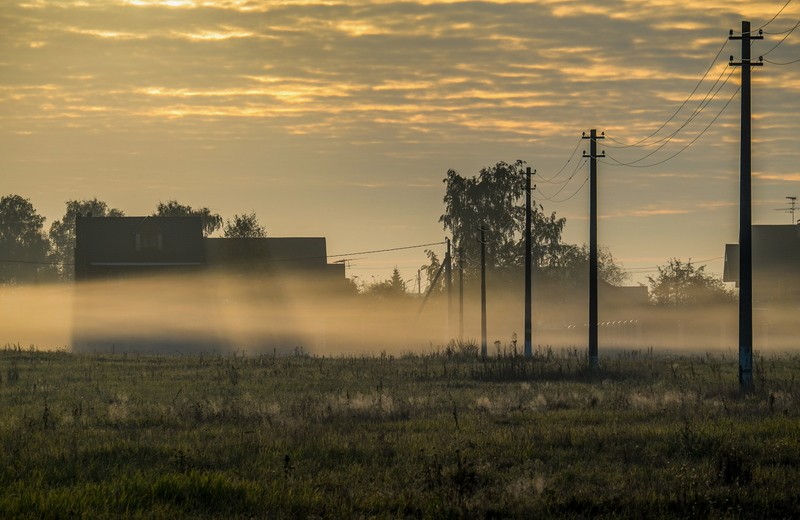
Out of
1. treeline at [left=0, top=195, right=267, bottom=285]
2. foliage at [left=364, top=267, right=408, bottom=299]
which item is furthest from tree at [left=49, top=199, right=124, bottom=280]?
foliage at [left=364, top=267, right=408, bottom=299]

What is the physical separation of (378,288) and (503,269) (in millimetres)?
12013

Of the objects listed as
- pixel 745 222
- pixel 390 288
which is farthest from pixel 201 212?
pixel 745 222

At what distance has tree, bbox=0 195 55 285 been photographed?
145m

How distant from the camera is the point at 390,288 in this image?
107625mm

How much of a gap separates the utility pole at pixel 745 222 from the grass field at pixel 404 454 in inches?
42.0

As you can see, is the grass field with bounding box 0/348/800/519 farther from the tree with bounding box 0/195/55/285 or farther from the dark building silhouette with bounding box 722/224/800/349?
the tree with bounding box 0/195/55/285

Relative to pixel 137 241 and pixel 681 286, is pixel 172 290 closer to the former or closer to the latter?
pixel 137 241

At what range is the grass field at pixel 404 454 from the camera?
13.3m

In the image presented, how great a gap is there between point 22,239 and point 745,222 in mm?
130920

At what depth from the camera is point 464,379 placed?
115ft

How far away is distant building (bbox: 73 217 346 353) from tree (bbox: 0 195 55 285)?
60.2m

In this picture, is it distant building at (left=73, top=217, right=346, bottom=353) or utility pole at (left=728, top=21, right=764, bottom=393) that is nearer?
utility pole at (left=728, top=21, right=764, bottom=393)

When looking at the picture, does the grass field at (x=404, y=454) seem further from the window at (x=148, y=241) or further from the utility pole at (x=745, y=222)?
the window at (x=148, y=241)

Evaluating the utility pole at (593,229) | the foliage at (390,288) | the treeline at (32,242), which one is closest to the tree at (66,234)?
the treeline at (32,242)
